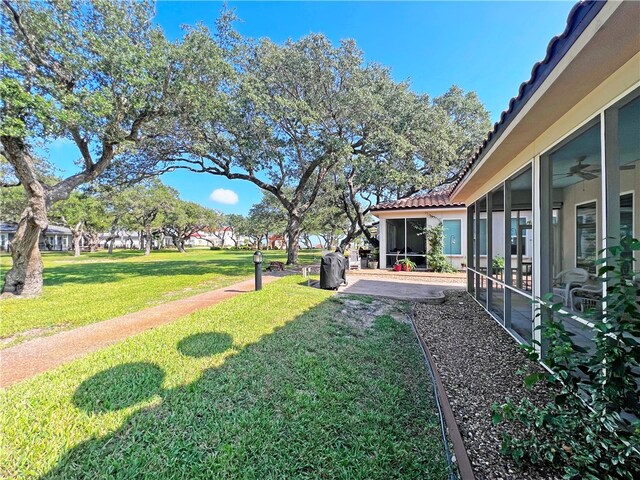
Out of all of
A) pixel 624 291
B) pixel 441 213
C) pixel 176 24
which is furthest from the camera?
pixel 441 213

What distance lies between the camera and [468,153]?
17547 mm

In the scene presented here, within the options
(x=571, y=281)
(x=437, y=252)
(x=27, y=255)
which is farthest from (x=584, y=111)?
(x=27, y=255)

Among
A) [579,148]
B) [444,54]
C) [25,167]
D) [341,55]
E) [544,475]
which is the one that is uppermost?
[341,55]

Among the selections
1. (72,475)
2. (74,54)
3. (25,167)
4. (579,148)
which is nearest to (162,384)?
(72,475)

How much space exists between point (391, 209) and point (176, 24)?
1096 cm

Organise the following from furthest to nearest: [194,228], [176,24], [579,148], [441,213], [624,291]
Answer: [194,228] < [441,213] < [176,24] < [579,148] < [624,291]

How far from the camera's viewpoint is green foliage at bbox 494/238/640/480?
1639 millimetres

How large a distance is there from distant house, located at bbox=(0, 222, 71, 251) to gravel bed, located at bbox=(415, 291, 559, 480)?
163 ft

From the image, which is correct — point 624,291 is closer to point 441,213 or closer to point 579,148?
point 579,148

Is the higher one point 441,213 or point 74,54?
point 74,54

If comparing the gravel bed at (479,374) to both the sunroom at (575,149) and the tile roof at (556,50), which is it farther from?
the tile roof at (556,50)

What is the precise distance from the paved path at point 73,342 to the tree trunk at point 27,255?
14.0 feet

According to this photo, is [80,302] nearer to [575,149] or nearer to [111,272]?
[111,272]

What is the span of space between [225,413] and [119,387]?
3.78 feet
